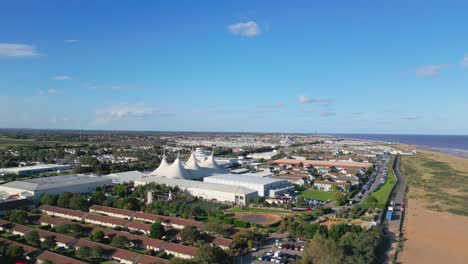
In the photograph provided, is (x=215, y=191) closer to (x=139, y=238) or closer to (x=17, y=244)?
(x=139, y=238)

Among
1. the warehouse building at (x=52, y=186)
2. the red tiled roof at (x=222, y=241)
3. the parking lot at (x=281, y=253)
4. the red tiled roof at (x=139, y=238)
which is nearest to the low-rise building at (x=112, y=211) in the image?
the red tiled roof at (x=139, y=238)

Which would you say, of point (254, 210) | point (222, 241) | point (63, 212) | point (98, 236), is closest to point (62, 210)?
point (63, 212)

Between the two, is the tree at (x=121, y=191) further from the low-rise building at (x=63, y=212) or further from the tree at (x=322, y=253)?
the tree at (x=322, y=253)

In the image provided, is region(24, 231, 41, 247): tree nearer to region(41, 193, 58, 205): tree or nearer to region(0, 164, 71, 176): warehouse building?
region(41, 193, 58, 205): tree

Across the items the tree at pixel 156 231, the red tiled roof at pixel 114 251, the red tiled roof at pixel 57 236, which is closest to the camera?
the red tiled roof at pixel 114 251

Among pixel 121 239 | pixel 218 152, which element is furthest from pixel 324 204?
pixel 218 152

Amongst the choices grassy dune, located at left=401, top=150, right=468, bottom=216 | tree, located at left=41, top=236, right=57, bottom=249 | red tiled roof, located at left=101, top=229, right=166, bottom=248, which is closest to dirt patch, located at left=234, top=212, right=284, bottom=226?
red tiled roof, located at left=101, top=229, right=166, bottom=248
